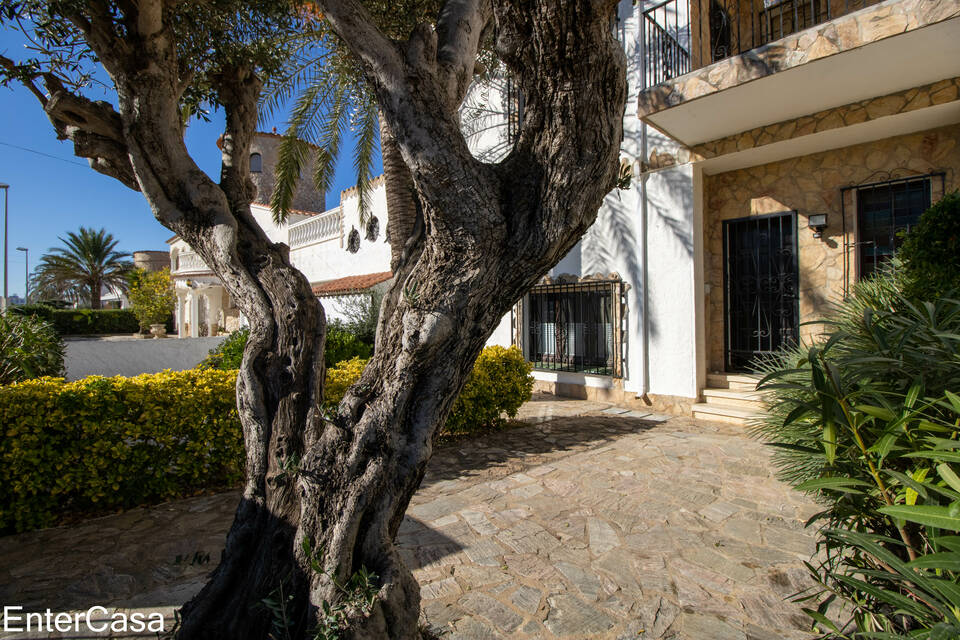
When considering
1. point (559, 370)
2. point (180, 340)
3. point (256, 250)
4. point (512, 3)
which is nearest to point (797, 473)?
point (512, 3)

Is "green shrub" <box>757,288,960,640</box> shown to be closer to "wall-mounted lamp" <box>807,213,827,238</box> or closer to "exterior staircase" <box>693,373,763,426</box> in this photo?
"exterior staircase" <box>693,373,763,426</box>

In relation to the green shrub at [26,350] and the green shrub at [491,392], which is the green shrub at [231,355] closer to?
the green shrub at [26,350]

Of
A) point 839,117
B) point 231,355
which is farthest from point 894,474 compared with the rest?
point 231,355

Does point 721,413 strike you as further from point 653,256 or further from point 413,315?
point 413,315

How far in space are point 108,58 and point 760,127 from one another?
7.45m

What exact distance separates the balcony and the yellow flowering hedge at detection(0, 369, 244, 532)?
6.51m

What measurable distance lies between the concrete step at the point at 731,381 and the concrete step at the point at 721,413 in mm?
406

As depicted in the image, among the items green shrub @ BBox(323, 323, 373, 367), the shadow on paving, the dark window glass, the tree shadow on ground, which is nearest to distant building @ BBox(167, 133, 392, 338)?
green shrub @ BBox(323, 323, 373, 367)

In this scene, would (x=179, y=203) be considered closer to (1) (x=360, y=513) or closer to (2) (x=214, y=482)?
(1) (x=360, y=513)

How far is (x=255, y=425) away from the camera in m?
2.13

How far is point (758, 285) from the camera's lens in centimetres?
748

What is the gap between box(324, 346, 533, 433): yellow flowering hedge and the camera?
644 cm

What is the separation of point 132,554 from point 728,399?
287 inches

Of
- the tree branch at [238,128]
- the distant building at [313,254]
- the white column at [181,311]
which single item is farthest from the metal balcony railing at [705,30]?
the white column at [181,311]
